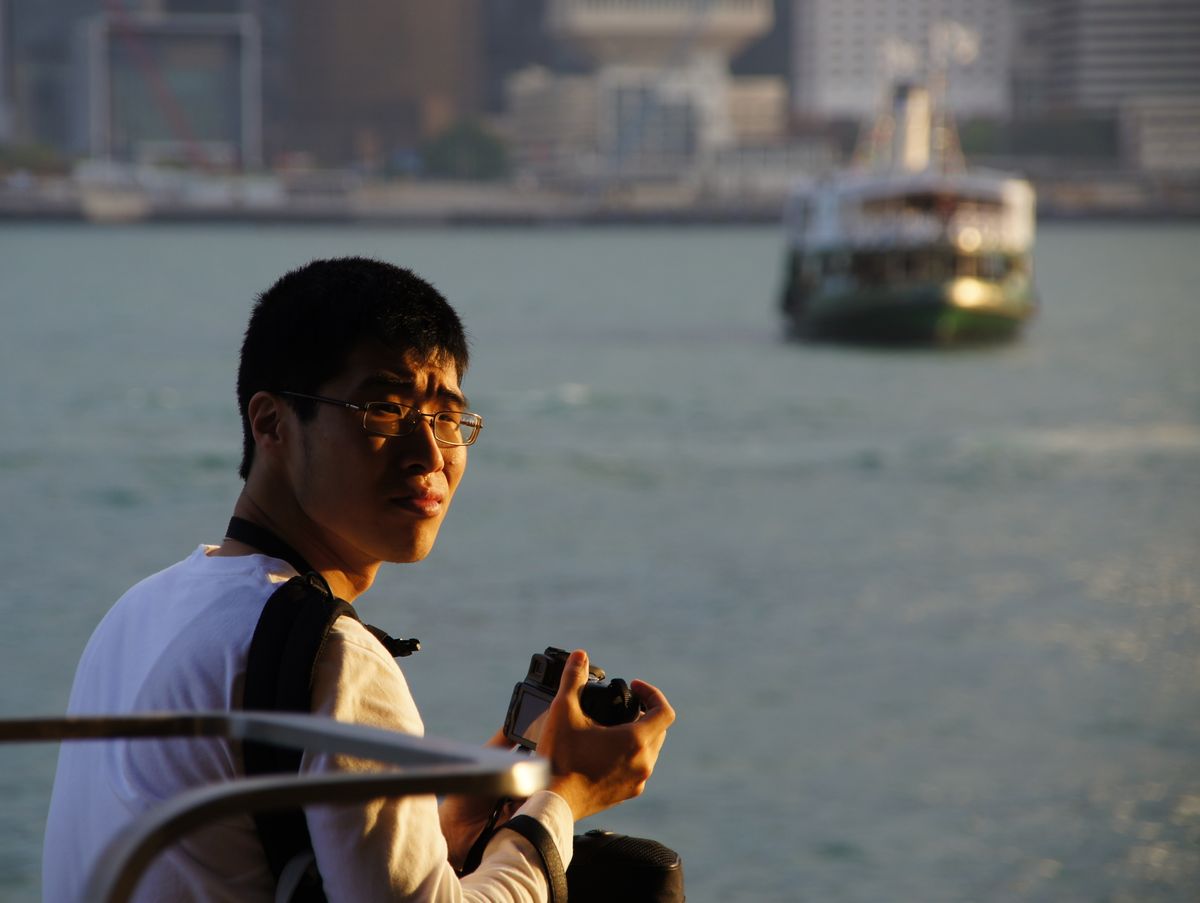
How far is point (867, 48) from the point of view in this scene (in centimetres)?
14338

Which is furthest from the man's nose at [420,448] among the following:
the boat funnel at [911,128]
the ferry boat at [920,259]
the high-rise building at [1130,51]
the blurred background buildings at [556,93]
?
the high-rise building at [1130,51]

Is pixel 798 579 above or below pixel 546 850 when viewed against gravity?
below

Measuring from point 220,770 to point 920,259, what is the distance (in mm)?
32980

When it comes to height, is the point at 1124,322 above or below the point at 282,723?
below

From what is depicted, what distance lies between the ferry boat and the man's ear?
32520 millimetres

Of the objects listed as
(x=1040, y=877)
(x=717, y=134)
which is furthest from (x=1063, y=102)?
(x=1040, y=877)

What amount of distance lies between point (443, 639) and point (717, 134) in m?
123

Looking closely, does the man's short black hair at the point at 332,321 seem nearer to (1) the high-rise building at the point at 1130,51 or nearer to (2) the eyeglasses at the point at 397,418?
(2) the eyeglasses at the point at 397,418

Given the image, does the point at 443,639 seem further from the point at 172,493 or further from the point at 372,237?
the point at 372,237

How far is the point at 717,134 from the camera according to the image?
131 m

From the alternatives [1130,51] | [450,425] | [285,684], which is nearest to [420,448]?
[450,425]

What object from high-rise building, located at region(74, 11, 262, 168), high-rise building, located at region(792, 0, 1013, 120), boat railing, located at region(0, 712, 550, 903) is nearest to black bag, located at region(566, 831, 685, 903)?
boat railing, located at region(0, 712, 550, 903)

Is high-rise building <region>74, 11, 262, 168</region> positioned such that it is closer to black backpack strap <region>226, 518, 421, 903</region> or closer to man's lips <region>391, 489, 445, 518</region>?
man's lips <region>391, 489, 445, 518</region>

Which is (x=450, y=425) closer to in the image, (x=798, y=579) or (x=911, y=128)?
(x=798, y=579)
